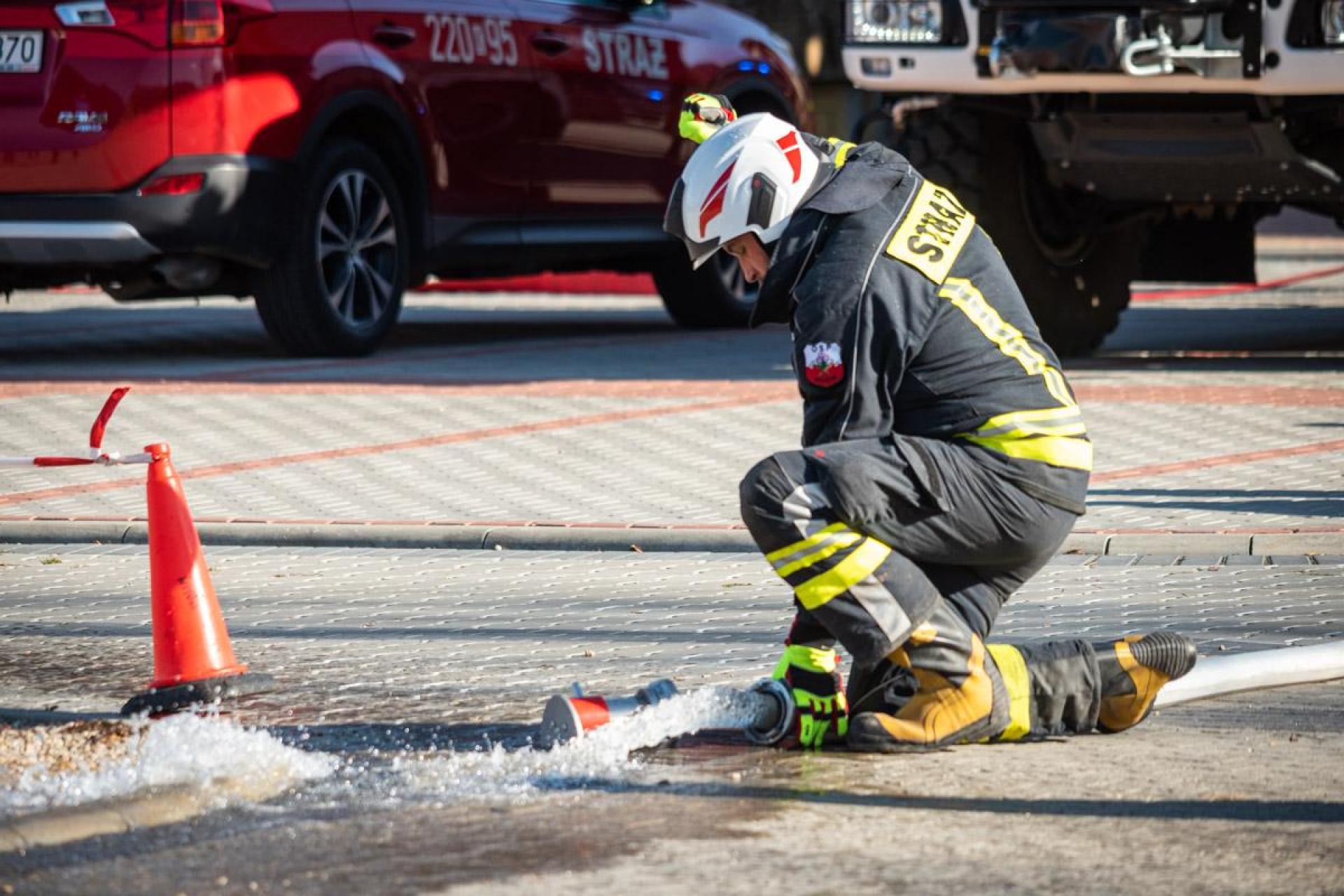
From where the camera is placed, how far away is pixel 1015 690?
194 inches

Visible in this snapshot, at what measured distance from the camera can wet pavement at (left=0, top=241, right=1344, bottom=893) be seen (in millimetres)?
4086

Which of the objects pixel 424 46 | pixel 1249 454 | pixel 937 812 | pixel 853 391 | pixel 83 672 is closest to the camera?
pixel 937 812

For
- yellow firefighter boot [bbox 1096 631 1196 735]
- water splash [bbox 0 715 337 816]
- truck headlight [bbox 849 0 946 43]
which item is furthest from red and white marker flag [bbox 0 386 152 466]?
truck headlight [bbox 849 0 946 43]

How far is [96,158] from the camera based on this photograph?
1064 centimetres

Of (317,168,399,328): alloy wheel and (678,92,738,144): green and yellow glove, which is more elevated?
(678,92,738,144): green and yellow glove

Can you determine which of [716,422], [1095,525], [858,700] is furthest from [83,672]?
[716,422]

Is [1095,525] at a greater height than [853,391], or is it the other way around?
[853,391]

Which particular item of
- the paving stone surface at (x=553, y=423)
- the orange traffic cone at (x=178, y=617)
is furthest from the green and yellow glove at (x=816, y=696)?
the paving stone surface at (x=553, y=423)

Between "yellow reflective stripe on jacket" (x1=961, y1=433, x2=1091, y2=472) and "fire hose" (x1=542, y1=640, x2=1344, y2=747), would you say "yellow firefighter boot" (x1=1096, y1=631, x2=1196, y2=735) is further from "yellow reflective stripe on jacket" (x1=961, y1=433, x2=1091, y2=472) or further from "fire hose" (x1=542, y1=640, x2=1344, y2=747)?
"yellow reflective stripe on jacket" (x1=961, y1=433, x2=1091, y2=472)

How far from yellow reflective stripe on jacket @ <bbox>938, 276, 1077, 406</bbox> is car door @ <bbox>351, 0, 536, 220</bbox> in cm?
692

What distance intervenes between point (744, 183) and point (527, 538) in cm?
268

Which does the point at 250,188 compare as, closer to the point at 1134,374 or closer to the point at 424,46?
the point at 424,46

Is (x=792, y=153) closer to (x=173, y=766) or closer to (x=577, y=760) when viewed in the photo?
(x=577, y=760)

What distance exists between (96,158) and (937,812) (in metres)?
7.17
